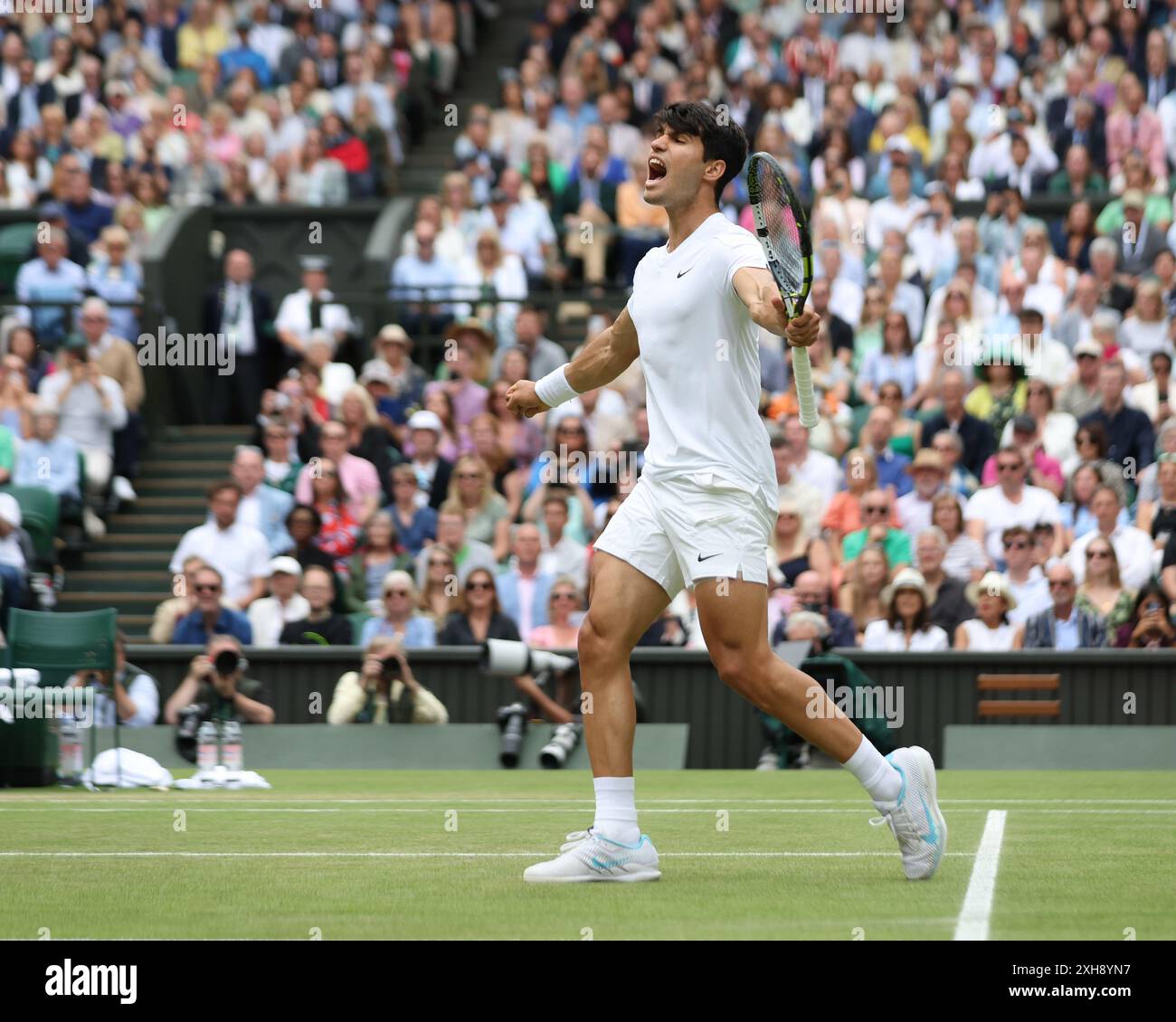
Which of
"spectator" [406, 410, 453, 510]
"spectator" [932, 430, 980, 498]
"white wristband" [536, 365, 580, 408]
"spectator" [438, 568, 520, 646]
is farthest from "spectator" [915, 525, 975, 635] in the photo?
"white wristband" [536, 365, 580, 408]

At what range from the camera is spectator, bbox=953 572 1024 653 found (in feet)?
49.8

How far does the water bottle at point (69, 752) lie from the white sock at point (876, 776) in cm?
649

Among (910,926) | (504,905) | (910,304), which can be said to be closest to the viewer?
(910,926)

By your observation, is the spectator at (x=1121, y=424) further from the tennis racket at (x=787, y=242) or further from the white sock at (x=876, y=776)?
the white sock at (x=876, y=776)

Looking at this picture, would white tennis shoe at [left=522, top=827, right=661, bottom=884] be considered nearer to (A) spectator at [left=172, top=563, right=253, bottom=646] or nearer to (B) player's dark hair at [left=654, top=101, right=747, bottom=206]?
(B) player's dark hair at [left=654, top=101, right=747, bottom=206]

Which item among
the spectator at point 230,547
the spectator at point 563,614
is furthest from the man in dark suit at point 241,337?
the spectator at point 563,614

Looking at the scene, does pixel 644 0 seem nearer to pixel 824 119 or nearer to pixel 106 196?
pixel 824 119

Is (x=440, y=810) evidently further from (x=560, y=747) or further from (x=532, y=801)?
(x=560, y=747)

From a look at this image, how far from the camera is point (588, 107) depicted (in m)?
22.1

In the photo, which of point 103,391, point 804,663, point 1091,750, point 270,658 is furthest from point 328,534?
point 1091,750

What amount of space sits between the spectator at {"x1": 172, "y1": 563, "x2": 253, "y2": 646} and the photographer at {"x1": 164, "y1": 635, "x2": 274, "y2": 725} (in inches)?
24.1

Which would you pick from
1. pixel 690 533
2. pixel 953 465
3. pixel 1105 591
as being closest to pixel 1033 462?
pixel 953 465

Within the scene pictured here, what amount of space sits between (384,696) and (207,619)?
165 centimetres

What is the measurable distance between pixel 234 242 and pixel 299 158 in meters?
1.03
